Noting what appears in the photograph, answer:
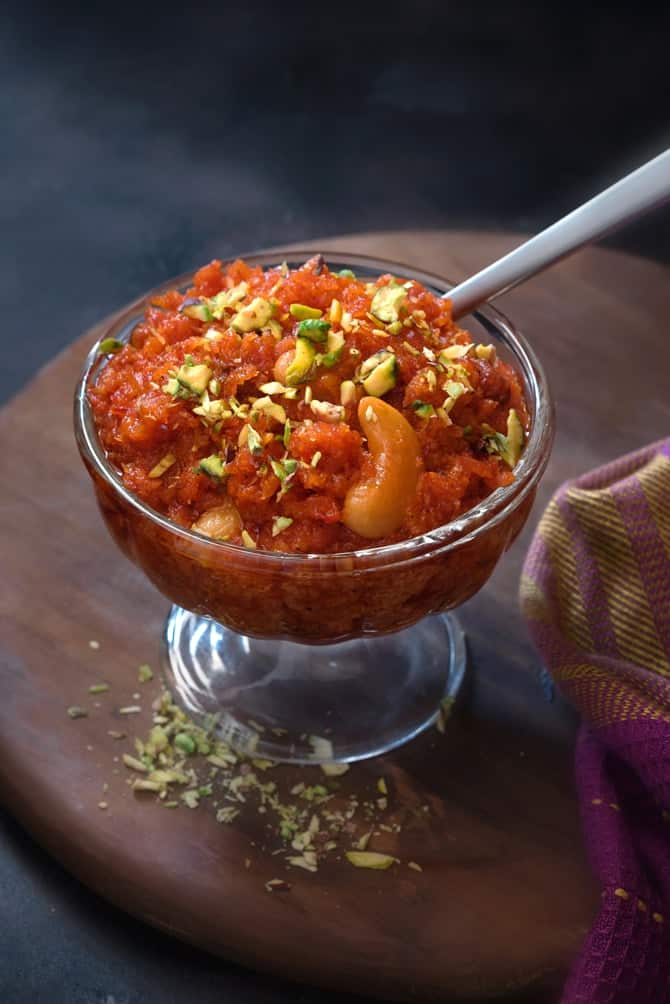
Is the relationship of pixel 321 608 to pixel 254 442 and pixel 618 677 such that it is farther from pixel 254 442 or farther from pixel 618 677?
pixel 618 677

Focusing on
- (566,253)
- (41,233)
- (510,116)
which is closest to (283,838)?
(566,253)

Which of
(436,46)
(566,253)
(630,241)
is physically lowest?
(630,241)

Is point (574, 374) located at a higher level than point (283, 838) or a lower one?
higher

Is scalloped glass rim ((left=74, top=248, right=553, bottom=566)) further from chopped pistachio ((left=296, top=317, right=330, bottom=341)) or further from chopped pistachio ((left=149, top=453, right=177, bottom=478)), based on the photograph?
chopped pistachio ((left=296, top=317, right=330, bottom=341))

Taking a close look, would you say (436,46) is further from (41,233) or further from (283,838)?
(283,838)

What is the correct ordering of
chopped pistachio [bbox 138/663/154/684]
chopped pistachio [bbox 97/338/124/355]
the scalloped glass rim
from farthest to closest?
1. chopped pistachio [bbox 138/663/154/684]
2. chopped pistachio [bbox 97/338/124/355]
3. the scalloped glass rim

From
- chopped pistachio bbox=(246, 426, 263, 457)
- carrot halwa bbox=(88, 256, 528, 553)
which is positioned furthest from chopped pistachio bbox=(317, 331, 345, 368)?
chopped pistachio bbox=(246, 426, 263, 457)

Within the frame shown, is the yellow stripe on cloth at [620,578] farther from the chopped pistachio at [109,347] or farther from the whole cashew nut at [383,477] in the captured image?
the chopped pistachio at [109,347]
